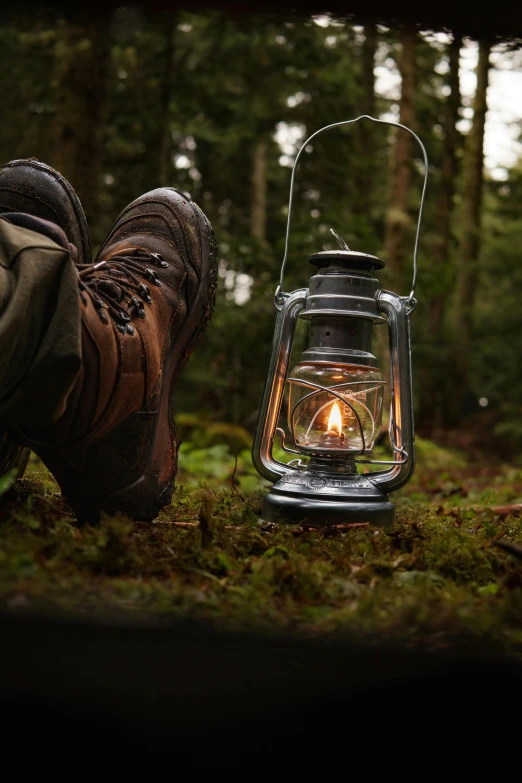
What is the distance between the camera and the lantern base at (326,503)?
2215mm

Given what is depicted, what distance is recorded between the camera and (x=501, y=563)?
5.88 feet

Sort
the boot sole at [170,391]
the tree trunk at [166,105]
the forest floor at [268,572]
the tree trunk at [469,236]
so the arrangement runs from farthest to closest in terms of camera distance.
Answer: the tree trunk at [469,236] < the tree trunk at [166,105] < the boot sole at [170,391] < the forest floor at [268,572]

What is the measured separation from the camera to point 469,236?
12898 mm

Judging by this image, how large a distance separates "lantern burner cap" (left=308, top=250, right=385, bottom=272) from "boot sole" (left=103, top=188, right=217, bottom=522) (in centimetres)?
33

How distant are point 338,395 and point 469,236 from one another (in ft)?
36.9

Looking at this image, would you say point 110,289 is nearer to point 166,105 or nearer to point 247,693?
point 247,693

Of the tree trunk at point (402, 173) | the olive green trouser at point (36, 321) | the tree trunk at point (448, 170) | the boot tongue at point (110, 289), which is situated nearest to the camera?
the olive green trouser at point (36, 321)

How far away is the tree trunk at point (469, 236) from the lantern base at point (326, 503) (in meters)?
10.4

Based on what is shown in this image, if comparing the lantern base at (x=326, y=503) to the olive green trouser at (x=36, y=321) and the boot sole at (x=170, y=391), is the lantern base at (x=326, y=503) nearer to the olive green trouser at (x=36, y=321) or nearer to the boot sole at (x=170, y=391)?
the boot sole at (x=170, y=391)

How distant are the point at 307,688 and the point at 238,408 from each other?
7.49m

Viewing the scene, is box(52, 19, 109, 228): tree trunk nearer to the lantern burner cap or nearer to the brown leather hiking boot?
the brown leather hiking boot

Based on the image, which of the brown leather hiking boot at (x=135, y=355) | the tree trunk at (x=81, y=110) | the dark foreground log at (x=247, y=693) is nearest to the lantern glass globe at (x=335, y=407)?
the brown leather hiking boot at (x=135, y=355)

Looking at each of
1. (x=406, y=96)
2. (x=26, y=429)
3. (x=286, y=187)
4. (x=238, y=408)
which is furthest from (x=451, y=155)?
(x=26, y=429)

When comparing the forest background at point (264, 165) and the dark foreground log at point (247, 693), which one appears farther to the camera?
the forest background at point (264, 165)
